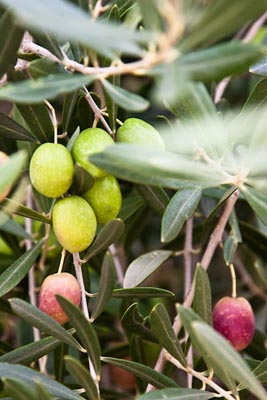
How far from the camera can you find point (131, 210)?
4.30 feet

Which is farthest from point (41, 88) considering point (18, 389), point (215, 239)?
point (215, 239)

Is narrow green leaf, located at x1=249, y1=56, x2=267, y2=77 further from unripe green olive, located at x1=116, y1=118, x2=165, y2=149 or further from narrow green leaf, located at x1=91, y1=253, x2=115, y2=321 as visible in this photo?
narrow green leaf, located at x1=91, y1=253, x2=115, y2=321

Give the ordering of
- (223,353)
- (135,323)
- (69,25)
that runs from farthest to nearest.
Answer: (135,323)
(223,353)
(69,25)

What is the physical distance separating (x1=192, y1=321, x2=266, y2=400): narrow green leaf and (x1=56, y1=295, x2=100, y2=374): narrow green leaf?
139 millimetres

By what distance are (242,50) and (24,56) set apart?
35 cm

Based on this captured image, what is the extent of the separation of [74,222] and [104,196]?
55mm

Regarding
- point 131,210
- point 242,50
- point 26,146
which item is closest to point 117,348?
point 131,210

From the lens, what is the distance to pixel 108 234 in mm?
864

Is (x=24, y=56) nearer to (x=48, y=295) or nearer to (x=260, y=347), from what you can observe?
(x=48, y=295)

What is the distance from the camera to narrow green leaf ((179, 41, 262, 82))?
64 cm

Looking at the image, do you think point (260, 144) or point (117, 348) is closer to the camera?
point (260, 144)

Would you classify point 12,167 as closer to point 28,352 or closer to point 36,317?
point 36,317

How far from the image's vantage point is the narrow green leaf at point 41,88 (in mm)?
671

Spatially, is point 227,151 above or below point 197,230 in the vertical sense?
below
